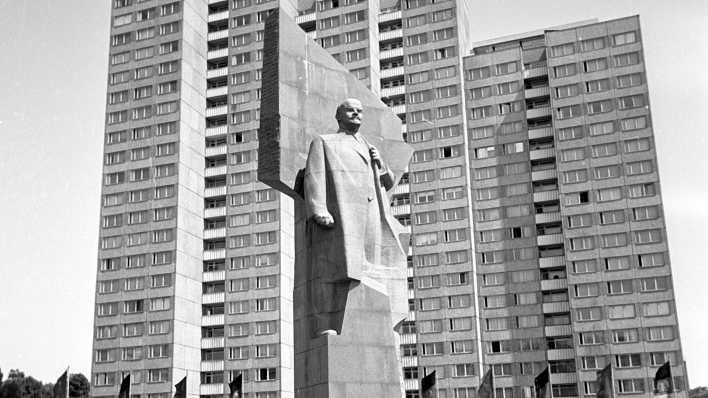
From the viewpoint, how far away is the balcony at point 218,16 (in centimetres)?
8694

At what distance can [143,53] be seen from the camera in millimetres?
84438

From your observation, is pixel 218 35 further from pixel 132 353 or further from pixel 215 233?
pixel 132 353

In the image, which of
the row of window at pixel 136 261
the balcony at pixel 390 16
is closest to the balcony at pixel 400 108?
the balcony at pixel 390 16

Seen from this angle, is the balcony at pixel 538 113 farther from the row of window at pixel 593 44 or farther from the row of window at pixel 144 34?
the row of window at pixel 144 34

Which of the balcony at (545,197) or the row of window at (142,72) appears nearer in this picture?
the balcony at (545,197)

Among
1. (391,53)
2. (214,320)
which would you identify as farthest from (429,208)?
(214,320)

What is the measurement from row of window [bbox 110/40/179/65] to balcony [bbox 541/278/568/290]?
1538 inches

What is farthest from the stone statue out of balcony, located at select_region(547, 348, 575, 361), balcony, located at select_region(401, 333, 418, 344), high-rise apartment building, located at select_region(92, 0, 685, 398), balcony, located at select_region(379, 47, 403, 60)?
balcony, located at select_region(379, 47, 403, 60)

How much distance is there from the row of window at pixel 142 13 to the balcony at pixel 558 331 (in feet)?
145

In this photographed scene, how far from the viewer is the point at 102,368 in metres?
76.8

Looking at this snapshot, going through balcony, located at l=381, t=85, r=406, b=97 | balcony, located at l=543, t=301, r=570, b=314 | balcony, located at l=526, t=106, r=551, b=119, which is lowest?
balcony, located at l=543, t=301, r=570, b=314

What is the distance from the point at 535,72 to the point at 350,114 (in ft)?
202

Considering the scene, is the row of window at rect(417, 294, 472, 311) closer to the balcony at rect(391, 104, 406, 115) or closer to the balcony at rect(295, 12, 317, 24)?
the balcony at rect(391, 104, 406, 115)

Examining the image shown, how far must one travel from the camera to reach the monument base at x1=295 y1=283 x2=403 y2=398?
715 inches
